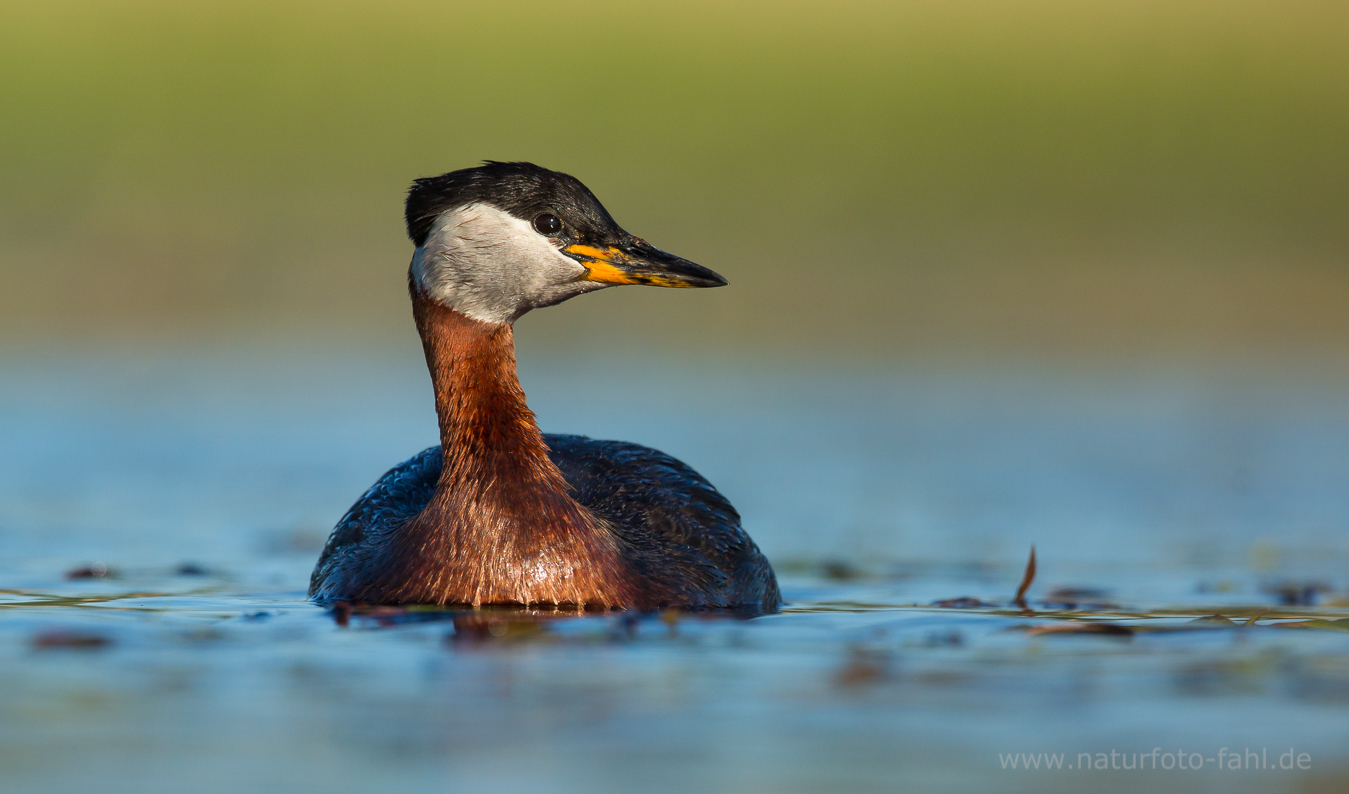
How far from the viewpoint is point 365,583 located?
846cm

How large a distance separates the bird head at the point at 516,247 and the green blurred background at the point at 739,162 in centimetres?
1135

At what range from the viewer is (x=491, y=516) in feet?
27.3

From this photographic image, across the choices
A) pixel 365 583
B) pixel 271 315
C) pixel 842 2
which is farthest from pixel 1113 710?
pixel 842 2

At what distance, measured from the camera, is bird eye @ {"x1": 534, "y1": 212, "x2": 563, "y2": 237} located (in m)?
8.82

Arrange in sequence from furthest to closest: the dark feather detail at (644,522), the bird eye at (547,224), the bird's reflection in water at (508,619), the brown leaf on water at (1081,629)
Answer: the bird eye at (547,224) < the dark feather detail at (644,522) < the brown leaf on water at (1081,629) < the bird's reflection in water at (508,619)

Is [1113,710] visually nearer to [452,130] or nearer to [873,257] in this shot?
[873,257]

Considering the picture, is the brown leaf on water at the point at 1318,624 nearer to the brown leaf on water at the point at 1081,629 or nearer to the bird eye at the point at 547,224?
the brown leaf on water at the point at 1081,629

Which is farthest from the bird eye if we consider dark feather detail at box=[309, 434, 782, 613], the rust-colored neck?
dark feather detail at box=[309, 434, 782, 613]

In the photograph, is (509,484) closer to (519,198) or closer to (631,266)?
(631,266)

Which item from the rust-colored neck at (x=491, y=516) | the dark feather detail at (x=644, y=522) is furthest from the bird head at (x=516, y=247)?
the dark feather detail at (x=644, y=522)

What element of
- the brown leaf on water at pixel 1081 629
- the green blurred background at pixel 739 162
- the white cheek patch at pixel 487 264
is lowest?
the brown leaf on water at pixel 1081 629

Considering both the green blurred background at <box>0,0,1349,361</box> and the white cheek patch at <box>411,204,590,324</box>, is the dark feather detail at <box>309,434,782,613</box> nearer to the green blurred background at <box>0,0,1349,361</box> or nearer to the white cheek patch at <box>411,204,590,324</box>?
the white cheek patch at <box>411,204,590,324</box>

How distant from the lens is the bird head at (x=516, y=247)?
8.76 metres

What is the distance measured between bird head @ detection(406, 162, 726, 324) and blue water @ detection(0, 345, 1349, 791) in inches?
65.8
